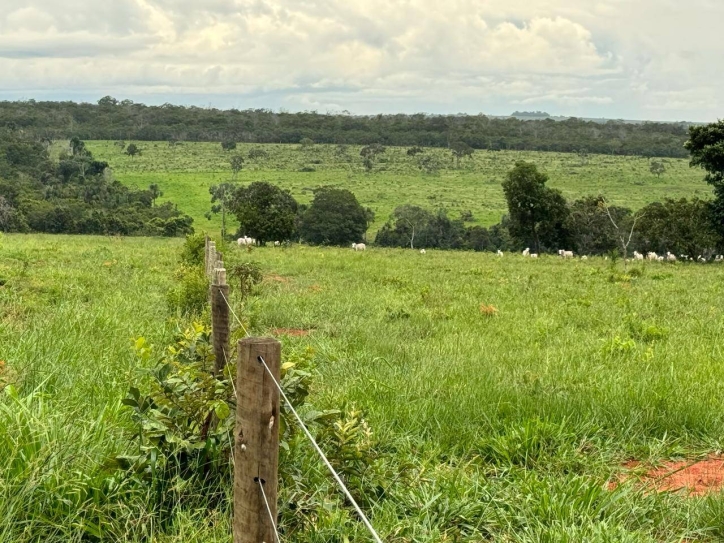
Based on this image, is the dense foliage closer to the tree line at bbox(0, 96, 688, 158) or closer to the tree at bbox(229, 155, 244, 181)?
the tree at bbox(229, 155, 244, 181)

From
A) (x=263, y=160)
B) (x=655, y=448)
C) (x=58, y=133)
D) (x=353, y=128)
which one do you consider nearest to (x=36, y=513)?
(x=655, y=448)

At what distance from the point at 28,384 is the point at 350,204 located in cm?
5400

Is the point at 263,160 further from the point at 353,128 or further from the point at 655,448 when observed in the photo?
the point at 655,448

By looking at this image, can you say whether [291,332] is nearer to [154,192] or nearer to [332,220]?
[332,220]

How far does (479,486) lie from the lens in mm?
4246

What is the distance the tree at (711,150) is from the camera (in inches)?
1138

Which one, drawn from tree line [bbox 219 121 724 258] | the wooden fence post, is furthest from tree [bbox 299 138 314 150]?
the wooden fence post

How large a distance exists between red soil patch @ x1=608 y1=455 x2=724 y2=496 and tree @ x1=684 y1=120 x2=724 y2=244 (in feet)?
90.9

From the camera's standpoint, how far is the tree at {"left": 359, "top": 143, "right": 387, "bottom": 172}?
117 meters

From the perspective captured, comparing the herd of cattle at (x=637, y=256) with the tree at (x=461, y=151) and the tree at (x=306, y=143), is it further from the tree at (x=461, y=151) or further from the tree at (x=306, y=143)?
the tree at (x=306, y=143)

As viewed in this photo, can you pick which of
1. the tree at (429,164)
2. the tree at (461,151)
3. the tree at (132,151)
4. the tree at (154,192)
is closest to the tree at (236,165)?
the tree at (154,192)

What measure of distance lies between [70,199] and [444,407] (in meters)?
64.9

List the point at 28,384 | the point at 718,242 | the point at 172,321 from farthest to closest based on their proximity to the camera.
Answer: the point at 718,242, the point at 172,321, the point at 28,384

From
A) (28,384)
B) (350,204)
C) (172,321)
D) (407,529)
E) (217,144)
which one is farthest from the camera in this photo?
(217,144)
